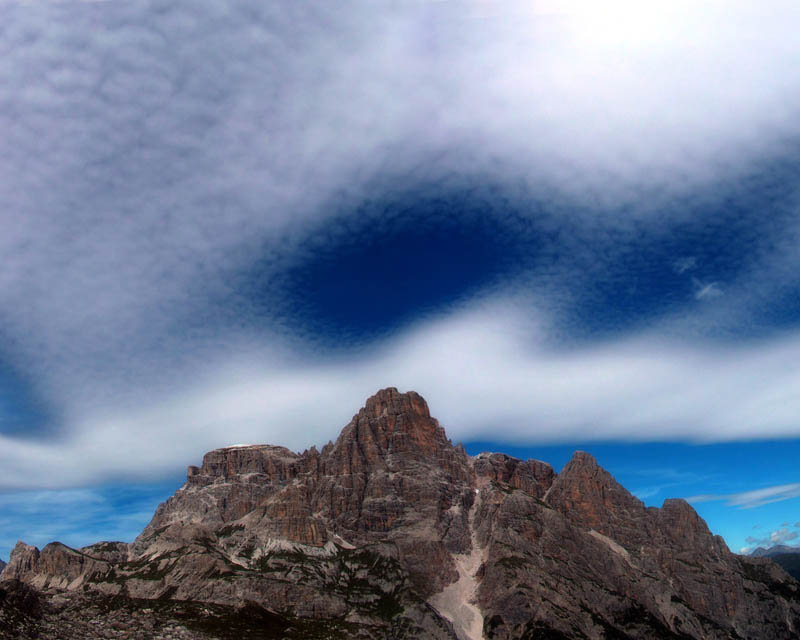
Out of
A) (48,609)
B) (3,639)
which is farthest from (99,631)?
(3,639)

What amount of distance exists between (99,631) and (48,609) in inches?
632

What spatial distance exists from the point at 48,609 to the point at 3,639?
51.8m

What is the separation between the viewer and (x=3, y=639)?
13100 centimetres

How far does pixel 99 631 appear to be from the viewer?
181 metres

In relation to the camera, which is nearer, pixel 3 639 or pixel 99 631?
pixel 3 639

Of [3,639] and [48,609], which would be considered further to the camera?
[48,609]

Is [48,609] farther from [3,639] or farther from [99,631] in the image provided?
[3,639]

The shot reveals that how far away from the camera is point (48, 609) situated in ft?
582

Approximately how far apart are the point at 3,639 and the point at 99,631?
182ft
